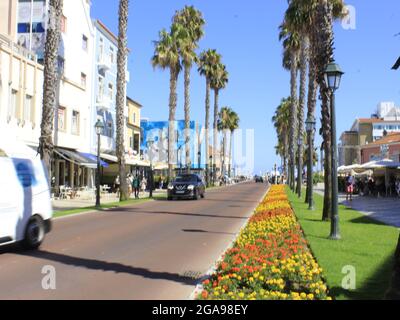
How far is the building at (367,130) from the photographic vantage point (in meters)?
97.9

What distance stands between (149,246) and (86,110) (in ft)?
85.4

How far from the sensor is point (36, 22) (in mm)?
32000

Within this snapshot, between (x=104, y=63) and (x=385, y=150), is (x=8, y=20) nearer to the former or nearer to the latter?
(x=104, y=63)

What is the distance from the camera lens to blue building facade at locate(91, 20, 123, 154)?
1527 inches

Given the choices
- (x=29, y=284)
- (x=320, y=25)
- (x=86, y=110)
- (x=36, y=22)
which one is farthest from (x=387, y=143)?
(x=29, y=284)

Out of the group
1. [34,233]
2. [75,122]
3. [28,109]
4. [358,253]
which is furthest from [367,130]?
[34,233]

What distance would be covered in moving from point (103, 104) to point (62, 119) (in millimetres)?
7426

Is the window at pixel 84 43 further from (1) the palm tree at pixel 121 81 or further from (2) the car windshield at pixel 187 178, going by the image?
(2) the car windshield at pixel 187 178

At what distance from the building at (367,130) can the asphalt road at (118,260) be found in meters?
85.0

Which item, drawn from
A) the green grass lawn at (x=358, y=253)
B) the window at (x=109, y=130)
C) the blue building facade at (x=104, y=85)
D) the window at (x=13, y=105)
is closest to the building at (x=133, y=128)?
the window at (x=109, y=130)

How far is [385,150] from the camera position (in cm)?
6075

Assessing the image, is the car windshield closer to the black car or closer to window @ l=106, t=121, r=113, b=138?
the black car

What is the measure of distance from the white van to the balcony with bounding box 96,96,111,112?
28.0m

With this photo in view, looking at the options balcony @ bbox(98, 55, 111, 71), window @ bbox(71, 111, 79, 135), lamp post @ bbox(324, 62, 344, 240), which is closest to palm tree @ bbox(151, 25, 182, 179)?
balcony @ bbox(98, 55, 111, 71)
